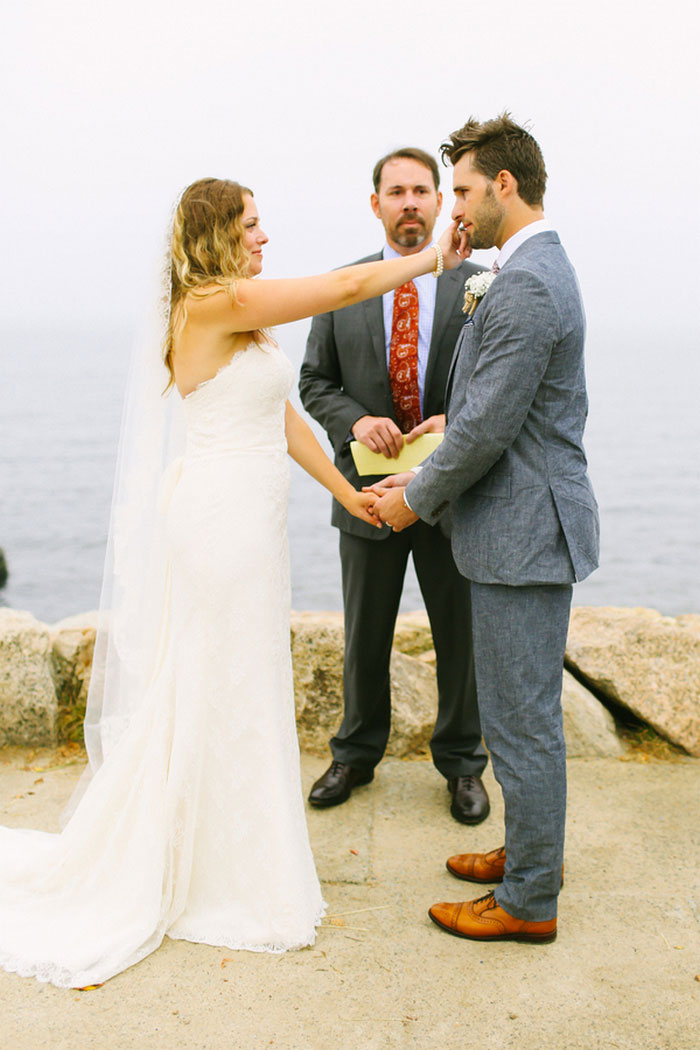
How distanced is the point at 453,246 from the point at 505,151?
0.36m

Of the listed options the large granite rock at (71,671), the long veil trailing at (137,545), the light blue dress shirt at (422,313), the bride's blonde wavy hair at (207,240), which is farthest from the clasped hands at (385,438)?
the large granite rock at (71,671)

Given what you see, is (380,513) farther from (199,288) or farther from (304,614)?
(304,614)

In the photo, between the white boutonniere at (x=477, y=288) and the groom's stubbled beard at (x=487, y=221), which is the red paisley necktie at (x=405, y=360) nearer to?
the white boutonniere at (x=477, y=288)

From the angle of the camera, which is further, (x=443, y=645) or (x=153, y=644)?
(x=443, y=645)

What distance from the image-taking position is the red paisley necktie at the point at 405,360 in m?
3.61

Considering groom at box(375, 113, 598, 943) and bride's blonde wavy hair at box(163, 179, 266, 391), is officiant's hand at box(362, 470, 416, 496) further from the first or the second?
bride's blonde wavy hair at box(163, 179, 266, 391)

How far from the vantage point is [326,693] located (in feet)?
13.9

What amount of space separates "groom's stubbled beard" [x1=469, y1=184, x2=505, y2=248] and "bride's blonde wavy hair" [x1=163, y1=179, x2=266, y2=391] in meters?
0.67

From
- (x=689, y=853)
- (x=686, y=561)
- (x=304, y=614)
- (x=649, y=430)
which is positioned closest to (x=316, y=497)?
(x=686, y=561)

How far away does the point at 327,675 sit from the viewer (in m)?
4.23

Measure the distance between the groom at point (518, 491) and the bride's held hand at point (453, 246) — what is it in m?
0.04

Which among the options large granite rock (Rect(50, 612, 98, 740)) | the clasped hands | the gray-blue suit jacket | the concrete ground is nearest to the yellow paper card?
the clasped hands

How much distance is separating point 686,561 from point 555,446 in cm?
1594

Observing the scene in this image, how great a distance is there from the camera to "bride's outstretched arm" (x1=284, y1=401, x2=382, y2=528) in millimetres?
3236
